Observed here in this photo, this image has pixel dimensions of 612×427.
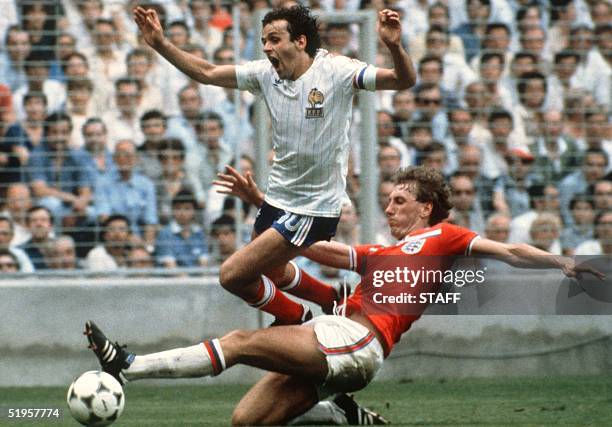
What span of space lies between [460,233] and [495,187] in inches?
126

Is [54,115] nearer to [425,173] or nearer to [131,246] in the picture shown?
[131,246]

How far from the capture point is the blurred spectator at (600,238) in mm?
9969

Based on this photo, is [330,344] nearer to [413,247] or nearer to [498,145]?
[413,247]

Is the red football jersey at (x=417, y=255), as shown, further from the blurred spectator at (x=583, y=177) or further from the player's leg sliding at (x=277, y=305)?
the blurred spectator at (x=583, y=177)

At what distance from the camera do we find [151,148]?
9.64 meters

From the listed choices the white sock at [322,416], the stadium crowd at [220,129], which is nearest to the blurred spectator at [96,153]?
the stadium crowd at [220,129]

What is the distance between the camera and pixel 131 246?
962cm

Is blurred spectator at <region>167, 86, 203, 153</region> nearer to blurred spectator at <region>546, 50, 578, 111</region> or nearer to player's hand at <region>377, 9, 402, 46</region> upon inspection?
blurred spectator at <region>546, 50, 578, 111</region>

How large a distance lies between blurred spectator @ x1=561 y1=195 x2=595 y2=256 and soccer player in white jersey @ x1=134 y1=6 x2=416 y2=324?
3.14 meters

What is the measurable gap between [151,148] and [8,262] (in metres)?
1.31

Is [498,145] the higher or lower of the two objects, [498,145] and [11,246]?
the higher

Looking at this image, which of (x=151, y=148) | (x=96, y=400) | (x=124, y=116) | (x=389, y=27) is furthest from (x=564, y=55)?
(x=96, y=400)

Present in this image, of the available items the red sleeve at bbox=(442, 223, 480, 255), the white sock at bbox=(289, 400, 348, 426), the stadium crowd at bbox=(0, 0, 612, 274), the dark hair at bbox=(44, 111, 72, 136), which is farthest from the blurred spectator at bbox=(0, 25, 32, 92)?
the red sleeve at bbox=(442, 223, 480, 255)

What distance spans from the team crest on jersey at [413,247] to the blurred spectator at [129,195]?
3115 millimetres
